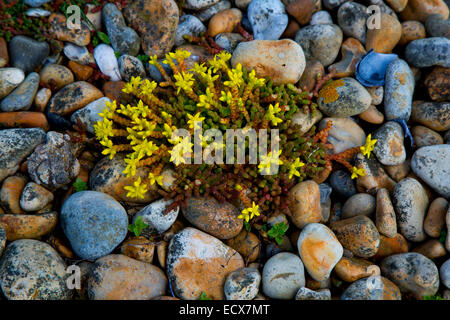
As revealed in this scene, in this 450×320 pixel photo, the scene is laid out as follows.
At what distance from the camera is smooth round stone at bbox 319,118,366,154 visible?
552 centimetres

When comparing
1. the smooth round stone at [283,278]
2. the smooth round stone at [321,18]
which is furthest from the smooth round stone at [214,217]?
the smooth round stone at [321,18]

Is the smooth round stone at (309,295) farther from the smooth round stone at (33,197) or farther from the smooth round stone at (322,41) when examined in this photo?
the smooth round stone at (322,41)

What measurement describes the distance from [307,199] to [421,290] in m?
1.80

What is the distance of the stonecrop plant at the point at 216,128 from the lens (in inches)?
184

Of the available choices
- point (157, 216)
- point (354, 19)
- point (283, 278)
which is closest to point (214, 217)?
point (157, 216)

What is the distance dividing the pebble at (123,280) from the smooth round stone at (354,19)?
508cm

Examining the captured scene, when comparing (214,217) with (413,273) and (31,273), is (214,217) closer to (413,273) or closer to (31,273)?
(31,273)

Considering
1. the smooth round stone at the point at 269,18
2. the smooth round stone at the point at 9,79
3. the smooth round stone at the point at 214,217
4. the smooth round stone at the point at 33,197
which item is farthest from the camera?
the smooth round stone at the point at 269,18

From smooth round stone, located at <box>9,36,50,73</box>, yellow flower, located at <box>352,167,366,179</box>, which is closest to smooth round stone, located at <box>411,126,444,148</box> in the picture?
yellow flower, located at <box>352,167,366,179</box>

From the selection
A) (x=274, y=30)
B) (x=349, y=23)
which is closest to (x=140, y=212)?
(x=274, y=30)

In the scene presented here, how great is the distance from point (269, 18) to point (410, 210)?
3786mm

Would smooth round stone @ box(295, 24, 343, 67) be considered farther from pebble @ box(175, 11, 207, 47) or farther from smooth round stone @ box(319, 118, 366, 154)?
pebble @ box(175, 11, 207, 47)

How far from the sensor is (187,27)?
6.10m

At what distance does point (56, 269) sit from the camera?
4156 millimetres
